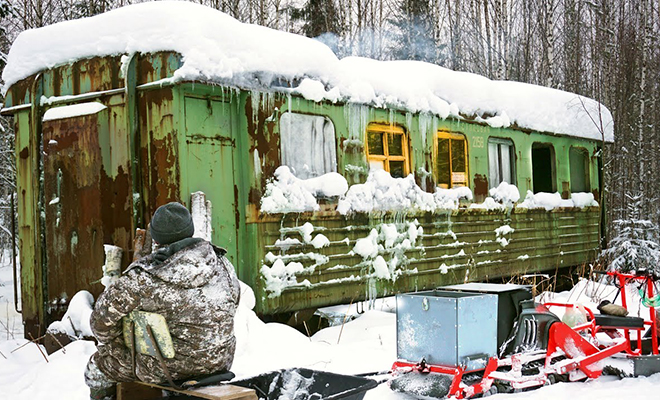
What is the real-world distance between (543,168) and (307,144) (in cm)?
557

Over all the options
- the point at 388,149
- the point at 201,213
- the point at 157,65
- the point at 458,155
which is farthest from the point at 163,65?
the point at 458,155

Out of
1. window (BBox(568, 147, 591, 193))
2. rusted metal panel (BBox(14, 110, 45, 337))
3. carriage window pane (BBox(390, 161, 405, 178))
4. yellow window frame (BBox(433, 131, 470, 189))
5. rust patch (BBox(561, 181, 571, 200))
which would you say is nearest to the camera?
rusted metal panel (BBox(14, 110, 45, 337))

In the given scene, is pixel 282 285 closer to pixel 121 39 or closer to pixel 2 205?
pixel 121 39

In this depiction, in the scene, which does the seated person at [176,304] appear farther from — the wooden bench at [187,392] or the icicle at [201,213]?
the icicle at [201,213]

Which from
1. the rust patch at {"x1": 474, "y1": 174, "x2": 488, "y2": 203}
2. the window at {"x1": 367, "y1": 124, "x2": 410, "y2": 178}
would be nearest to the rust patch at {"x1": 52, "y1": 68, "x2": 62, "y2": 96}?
the window at {"x1": 367, "y1": 124, "x2": 410, "y2": 178}

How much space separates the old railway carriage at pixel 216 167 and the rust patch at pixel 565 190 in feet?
11.3

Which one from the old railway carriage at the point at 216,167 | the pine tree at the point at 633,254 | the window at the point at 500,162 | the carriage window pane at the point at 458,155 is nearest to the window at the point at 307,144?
the old railway carriage at the point at 216,167

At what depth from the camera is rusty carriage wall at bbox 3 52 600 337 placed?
651 centimetres

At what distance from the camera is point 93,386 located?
4023 millimetres

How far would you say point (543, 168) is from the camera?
37.8 feet

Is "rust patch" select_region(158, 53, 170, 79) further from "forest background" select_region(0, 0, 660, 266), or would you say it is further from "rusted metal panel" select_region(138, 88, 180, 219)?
"forest background" select_region(0, 0, 660, 266)

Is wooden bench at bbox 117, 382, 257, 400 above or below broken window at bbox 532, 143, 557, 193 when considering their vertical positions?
below

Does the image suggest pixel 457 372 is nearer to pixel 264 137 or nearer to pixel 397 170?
pixel 264 137

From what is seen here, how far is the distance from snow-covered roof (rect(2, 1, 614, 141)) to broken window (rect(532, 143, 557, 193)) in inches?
89.5
